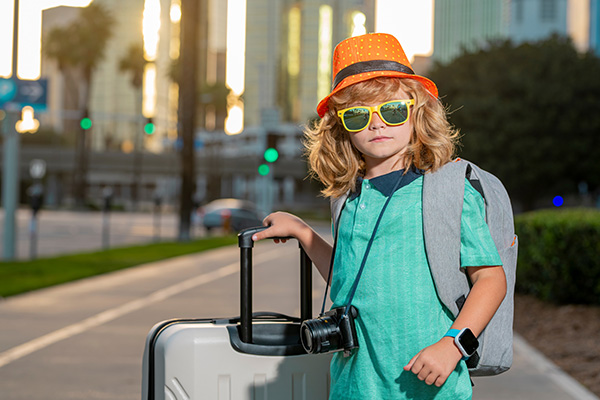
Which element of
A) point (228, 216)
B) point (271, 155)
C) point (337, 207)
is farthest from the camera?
point (228, 216)

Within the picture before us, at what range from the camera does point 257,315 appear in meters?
2.87

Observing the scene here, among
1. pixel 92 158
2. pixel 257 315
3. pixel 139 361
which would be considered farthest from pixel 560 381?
pixel 92 158

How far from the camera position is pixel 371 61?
2.47 metres

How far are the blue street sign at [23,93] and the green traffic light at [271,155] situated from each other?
9.32m

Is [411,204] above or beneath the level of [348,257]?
above

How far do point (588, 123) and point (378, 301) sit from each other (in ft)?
143

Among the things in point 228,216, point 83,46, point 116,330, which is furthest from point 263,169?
point 83,46

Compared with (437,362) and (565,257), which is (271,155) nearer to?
(565,257)

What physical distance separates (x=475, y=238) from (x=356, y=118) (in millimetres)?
490

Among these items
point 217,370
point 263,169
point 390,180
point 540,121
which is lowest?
point 217,370

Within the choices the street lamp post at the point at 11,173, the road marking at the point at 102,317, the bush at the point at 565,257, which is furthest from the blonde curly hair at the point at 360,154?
the street lamp post at the point at 11,173

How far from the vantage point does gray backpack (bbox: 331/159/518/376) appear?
7.58ft

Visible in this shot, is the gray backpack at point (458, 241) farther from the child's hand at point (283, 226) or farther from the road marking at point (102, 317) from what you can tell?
the road marking at point (102, 317)

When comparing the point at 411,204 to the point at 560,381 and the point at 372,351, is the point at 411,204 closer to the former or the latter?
the point at 372,351
